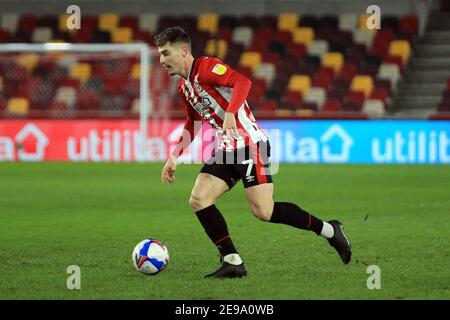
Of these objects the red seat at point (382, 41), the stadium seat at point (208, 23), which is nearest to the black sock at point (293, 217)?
the red seat at point (382, 41)

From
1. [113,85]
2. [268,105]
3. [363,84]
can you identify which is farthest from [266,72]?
[113,85]

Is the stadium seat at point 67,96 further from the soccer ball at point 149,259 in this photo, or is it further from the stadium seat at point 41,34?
the soccer ball at point 149,259

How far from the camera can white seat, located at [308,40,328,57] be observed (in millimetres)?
28406

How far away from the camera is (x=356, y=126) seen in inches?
865

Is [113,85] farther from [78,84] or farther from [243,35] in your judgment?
[243,35]

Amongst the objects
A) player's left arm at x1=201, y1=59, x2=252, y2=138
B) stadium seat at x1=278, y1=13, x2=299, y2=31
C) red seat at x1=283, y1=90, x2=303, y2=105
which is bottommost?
red seat at x1=283, y1=90, x2=303, y2=105

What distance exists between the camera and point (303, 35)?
28.9 m

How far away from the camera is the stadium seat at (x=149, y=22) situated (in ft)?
98.3

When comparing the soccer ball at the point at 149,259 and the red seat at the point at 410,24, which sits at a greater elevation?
the soccer ball at the point at 149,259

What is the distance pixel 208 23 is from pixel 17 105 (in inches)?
250

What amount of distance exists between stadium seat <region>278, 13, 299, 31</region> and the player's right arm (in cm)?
2121

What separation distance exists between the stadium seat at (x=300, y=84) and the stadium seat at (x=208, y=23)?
3.14m

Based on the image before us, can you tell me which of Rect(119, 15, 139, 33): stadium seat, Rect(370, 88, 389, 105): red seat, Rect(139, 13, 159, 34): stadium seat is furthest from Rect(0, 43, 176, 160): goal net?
Rect(370, 88, 389, 105): red seat

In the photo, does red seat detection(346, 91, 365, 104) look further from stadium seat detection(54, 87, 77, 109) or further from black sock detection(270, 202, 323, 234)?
black sock detection(270, 202, 323, 234)
